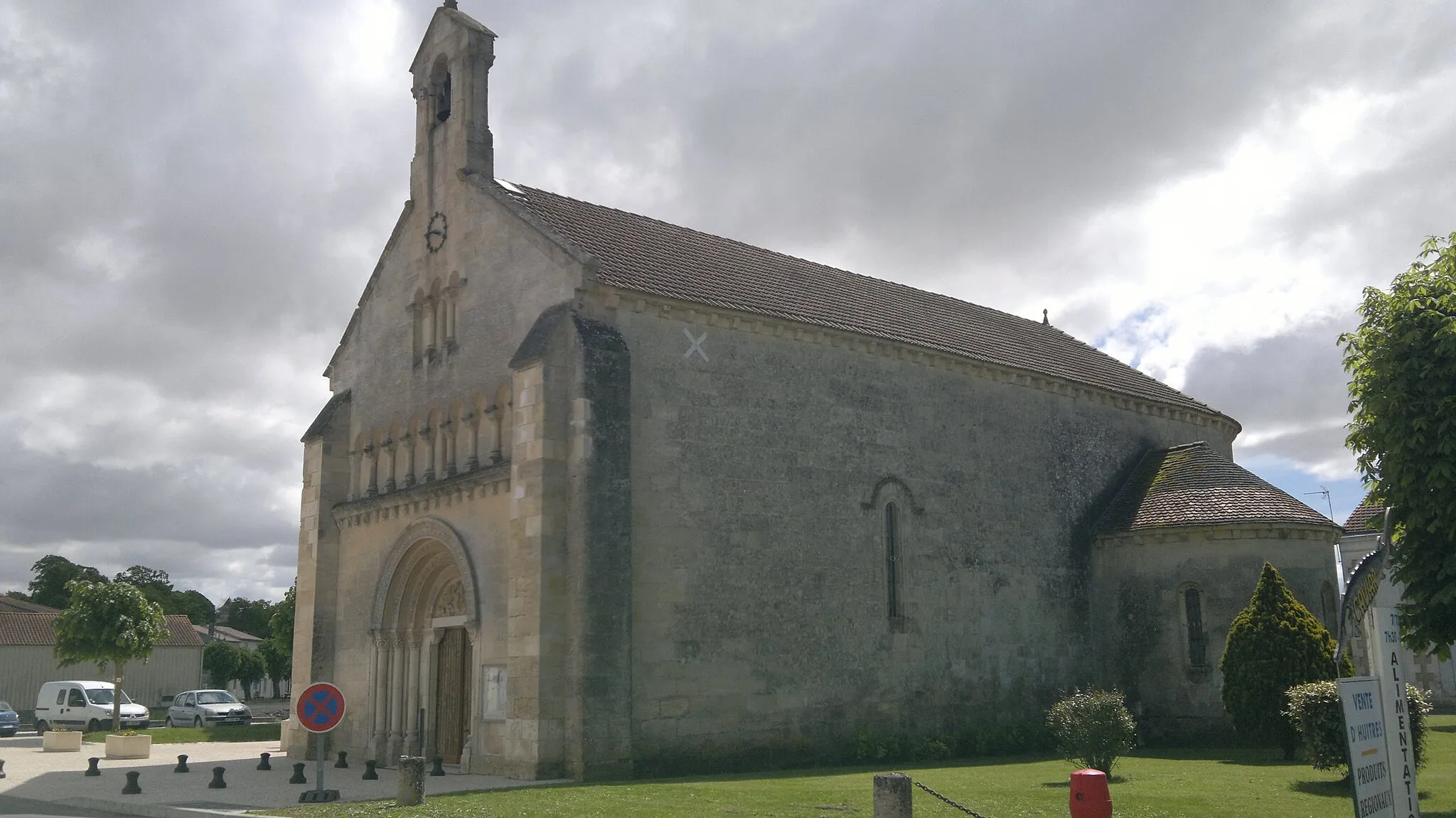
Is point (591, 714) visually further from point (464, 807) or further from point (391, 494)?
point (391, 494)

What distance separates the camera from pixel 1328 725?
1677 cm

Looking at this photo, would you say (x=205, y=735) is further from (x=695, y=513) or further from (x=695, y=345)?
(x=695, y=345)

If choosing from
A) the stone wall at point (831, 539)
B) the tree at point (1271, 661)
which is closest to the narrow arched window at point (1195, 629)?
the stone wall at point (831, 539)

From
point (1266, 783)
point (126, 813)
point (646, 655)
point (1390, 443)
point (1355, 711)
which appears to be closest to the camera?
point (1355, 711)

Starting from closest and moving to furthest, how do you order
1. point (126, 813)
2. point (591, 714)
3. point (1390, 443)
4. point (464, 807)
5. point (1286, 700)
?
point (1390, 443), point (464, 807), point (126, 813), point (591, 714), point (1286, 700)

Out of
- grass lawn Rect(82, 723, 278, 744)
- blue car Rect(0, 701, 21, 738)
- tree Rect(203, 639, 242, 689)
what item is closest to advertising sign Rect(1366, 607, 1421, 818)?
grass lawn Rect(82, 723, 278, 744)

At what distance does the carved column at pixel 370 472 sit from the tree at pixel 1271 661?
17982mm

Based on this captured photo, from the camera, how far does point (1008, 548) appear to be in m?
27.1

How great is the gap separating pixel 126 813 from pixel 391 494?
29.8 ft

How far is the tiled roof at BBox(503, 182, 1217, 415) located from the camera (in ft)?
74.3

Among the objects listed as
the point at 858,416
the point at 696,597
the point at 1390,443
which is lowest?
the point at 696,597

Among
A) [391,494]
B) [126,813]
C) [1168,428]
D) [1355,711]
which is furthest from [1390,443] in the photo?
[1168,428]

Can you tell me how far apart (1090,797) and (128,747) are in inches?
862

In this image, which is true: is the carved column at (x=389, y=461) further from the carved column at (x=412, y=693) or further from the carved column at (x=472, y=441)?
the carved column at (x=412, y=693)
